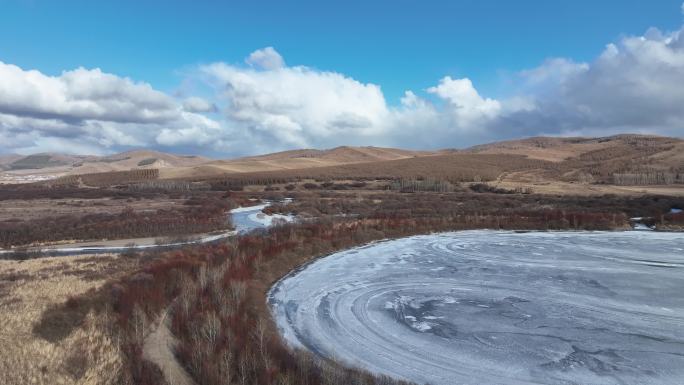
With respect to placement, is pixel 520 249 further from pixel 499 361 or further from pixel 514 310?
pixel 499 361

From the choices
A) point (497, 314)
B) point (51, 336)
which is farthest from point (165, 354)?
point (497, 314)

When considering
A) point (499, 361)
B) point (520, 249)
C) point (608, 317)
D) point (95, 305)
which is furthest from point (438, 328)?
point (520, 249)

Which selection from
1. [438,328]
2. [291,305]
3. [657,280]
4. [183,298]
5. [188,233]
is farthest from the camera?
[188,233]

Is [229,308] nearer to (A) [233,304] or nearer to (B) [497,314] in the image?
(A) [233,304]

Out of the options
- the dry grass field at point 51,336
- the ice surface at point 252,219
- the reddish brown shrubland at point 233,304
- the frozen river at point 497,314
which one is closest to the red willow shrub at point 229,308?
the reddish brown shrubland at point 233,304

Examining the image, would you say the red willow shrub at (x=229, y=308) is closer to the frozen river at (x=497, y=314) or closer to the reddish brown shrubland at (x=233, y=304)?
the reddish brown shrubland at (x=233, y=304)
